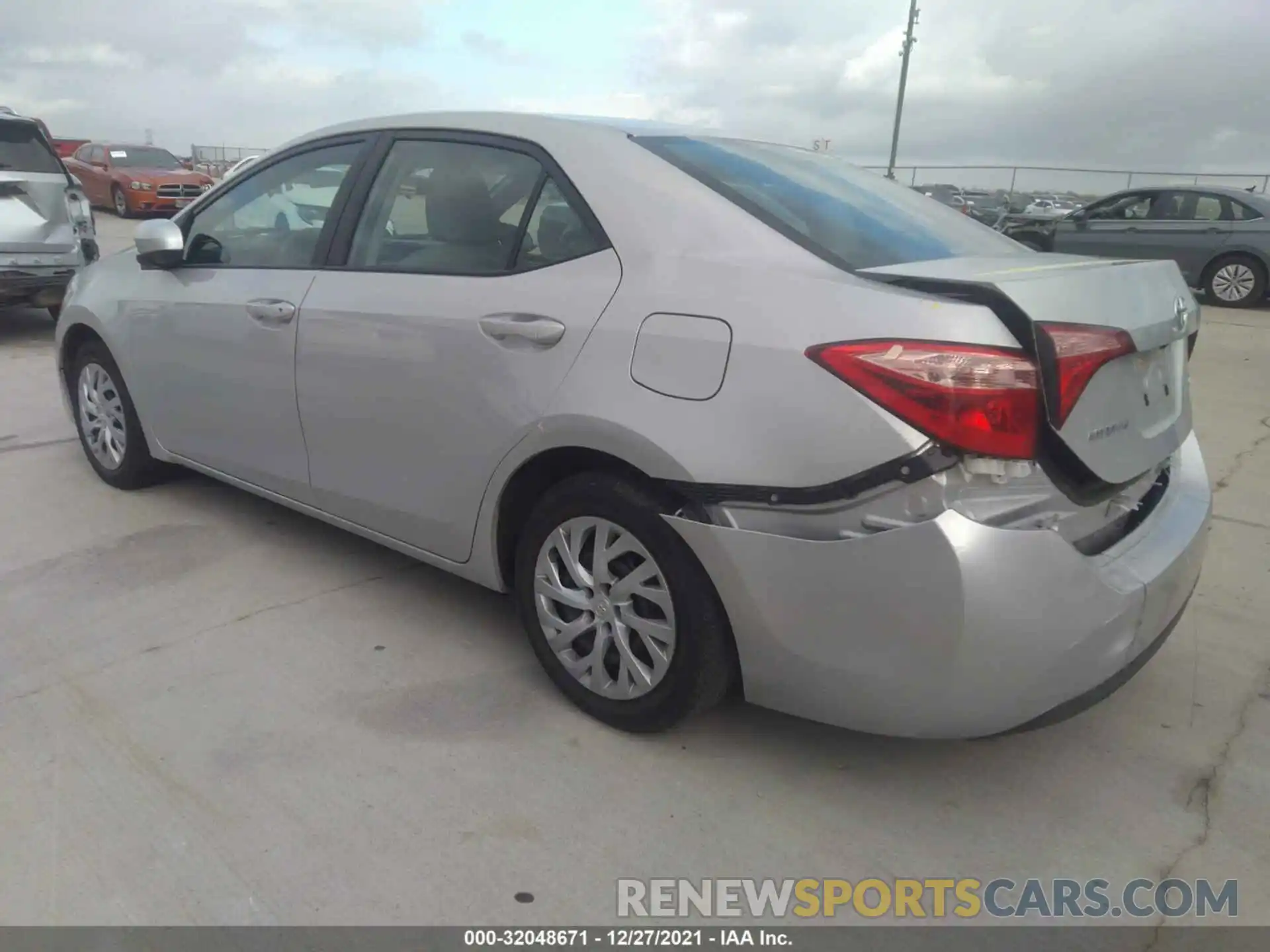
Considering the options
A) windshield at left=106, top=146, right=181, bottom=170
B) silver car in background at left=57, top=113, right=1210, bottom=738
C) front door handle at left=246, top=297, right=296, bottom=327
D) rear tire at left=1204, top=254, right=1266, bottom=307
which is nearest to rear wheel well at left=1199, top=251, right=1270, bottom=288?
rear tire at left=1204, top=254, right=1266, bottom=307

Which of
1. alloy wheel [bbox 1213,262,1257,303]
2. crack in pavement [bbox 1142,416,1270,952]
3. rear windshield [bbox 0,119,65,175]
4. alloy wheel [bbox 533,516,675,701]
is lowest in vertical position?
crack in pavement [bbox 1142,416,1270,952]

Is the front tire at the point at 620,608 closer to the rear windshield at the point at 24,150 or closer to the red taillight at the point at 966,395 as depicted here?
the red taillight at the point at 966,395

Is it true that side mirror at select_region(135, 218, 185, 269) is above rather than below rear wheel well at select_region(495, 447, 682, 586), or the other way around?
above

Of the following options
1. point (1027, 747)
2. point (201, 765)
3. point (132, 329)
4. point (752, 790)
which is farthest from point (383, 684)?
point (132, 329)

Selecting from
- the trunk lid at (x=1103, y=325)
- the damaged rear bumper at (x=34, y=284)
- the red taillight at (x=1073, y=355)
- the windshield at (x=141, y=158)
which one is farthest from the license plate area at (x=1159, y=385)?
the windshield at (x=141, y=158)

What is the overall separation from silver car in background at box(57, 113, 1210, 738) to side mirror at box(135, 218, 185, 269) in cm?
50

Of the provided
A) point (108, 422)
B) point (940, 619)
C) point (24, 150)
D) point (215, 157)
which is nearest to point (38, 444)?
point (108, 422)

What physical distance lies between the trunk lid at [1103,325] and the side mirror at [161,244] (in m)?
2.82

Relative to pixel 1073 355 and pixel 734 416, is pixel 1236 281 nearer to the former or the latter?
pixel 1073 355

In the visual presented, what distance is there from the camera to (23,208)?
26.7 ft

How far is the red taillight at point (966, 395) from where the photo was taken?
2010 millimetres

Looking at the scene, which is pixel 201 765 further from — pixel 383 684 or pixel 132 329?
pixel 132 329

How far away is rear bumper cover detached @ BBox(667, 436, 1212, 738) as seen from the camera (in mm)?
2033

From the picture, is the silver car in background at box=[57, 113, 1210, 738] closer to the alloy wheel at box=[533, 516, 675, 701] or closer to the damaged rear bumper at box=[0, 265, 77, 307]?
the alloy wheel at box=[533, 516, 675, 701]
